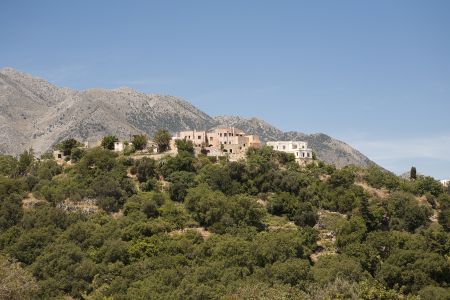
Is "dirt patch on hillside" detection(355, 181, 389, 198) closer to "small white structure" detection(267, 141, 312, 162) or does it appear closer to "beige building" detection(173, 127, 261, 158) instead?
"small white structure" detection(267, 141, 312, 162)

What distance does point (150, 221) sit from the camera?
75.1m

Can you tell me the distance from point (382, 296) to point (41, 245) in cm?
4093

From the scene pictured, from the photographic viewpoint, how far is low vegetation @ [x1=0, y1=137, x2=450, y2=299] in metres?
59.5

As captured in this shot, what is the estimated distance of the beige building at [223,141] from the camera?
9956cm

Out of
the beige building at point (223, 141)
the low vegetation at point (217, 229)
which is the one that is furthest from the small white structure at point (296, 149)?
the low vegetation at point (217, 229)

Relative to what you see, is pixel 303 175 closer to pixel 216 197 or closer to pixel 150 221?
pixel 216 197

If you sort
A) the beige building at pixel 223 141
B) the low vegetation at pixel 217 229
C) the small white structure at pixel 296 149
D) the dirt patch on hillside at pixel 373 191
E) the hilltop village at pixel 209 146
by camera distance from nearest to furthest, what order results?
the low vegetation at pixel 217 229 < the dirt patch on hillside at pixel 373 191 < the hilltop village at pixel 209 146 < the beige building at pixel 223 141 < the small white structure at pixel 296 149

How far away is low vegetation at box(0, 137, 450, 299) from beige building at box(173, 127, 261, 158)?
5.05 meters

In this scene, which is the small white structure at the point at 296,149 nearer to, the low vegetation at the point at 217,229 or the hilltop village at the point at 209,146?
the hilltop village at the point at 209,146

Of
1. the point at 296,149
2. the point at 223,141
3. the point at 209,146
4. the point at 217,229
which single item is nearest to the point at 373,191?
the point at 296,149

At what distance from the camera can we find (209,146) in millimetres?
101500

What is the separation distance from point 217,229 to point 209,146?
27.8m

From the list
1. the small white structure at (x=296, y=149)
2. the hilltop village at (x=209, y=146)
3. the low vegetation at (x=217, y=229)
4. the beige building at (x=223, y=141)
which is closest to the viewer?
the low vegetation at (x=217, y=229)

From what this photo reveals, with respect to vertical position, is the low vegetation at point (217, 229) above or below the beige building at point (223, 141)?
below
